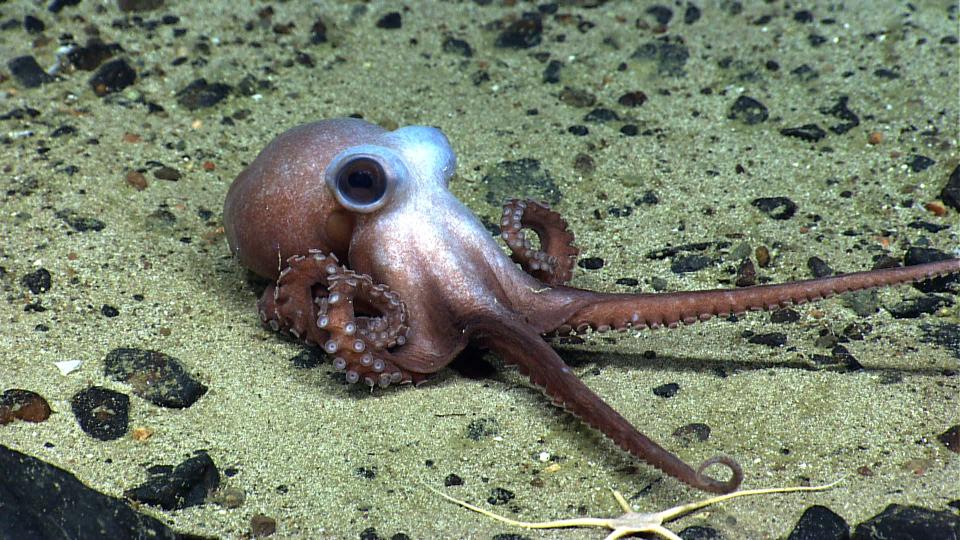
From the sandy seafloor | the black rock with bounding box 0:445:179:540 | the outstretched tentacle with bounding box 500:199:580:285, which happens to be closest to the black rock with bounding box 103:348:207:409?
the sandy seafloor

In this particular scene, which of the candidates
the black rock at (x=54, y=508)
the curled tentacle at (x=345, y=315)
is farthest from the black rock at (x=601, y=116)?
the black rock at (x=54, y=508)

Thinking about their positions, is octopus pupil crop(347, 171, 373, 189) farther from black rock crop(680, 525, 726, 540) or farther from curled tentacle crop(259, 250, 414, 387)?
black rock crop(680, 525, 726, 540)

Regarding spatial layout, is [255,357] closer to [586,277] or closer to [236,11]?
[586,277]

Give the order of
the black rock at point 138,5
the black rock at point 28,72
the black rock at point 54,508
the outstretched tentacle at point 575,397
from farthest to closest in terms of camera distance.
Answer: the black rock at point 138,5
the black rock at point 28,72
the outstretched tentacle at point 575,397
the black rock at point 54,508

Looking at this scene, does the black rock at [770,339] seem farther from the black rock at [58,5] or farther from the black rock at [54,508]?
the black rock at [58,5]

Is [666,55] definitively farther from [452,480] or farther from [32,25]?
[32,25]
